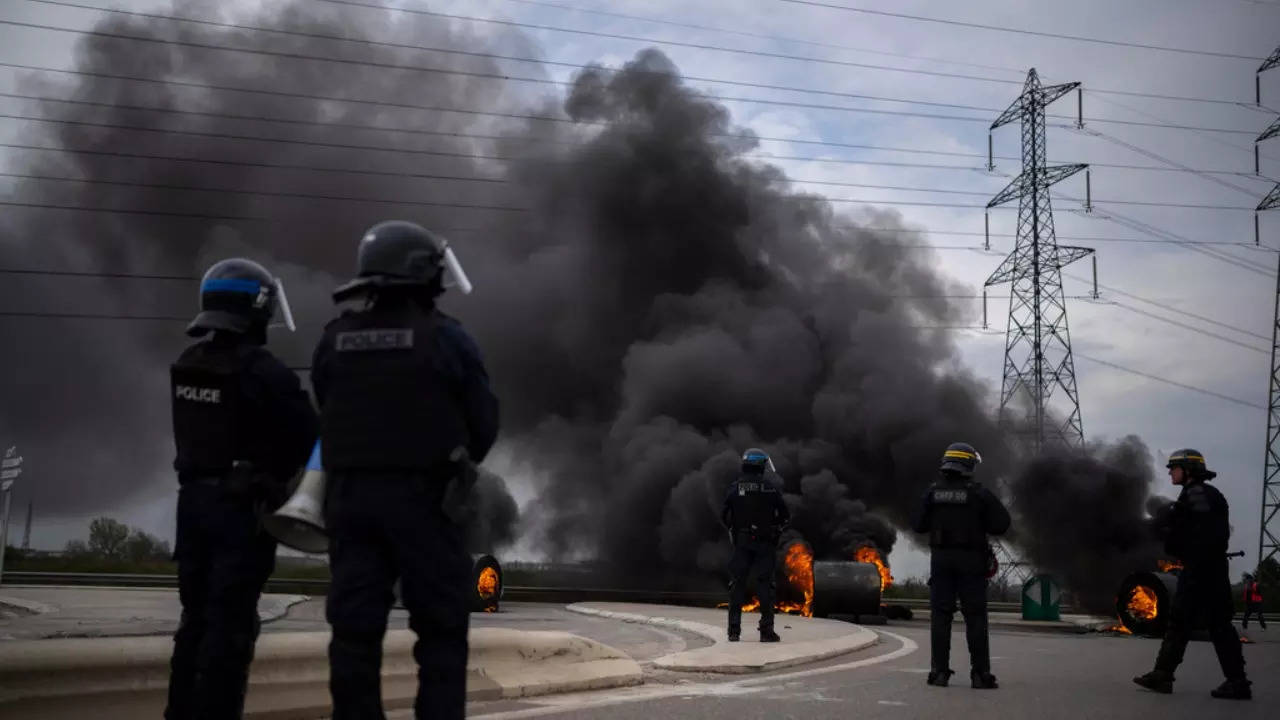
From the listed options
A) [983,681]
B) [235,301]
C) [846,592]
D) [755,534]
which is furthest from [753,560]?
[235,301]

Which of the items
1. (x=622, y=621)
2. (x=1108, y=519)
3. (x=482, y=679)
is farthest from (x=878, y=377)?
(x=482, y=679)

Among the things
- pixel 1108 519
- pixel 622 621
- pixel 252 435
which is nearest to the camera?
pixel 252 435

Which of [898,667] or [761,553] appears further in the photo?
[761,553]

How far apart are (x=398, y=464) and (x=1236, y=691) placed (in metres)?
7.25

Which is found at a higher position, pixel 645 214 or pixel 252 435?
pixel 645 214

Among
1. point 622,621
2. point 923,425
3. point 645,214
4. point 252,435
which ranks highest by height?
point 645,214

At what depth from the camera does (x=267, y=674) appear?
6.15 meters

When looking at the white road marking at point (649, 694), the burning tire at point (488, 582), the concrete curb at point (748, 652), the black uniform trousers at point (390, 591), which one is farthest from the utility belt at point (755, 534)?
the black uniform trousers at point (390, 591)

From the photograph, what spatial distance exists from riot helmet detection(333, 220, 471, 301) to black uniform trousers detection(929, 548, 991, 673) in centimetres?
611

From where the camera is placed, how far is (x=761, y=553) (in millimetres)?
13516

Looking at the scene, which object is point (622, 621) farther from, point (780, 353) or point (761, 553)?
point (780, 353)

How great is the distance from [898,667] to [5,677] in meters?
7.58

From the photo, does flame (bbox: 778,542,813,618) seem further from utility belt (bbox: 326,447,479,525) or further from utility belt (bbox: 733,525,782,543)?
utility belt (bbox: 326,447,479,525)

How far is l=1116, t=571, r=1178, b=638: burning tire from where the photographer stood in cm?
1878
